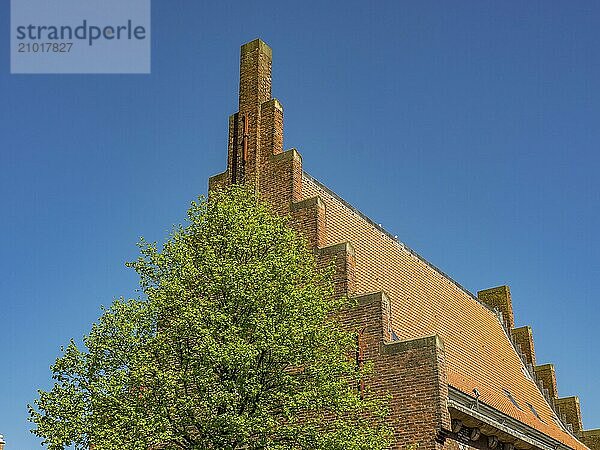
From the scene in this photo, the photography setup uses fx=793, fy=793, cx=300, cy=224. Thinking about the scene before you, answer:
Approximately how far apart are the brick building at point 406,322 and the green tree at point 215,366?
2.19m

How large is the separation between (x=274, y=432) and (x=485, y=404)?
868 cm

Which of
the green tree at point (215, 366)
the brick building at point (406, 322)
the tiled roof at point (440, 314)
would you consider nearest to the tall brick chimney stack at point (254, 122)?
the brick building at point (406, 322)

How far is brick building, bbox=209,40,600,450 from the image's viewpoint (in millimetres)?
21750

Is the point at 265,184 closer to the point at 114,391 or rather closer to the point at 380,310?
the point at 380,310

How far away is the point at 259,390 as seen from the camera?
18.3m

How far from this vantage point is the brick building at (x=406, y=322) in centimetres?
2175

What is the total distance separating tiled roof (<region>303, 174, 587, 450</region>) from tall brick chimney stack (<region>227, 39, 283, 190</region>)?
183 centimetres

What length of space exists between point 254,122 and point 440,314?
10393 millimetres

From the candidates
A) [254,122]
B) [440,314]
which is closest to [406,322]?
[440,314]

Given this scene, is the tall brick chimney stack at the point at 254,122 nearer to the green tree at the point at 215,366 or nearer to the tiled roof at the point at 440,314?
the tiled roof at the point at 440,314

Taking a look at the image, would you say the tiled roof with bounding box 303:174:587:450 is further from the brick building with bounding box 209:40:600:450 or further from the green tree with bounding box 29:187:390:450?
the green tree with bounding box 29:187:390:450

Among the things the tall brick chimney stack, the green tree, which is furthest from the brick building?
the green tree

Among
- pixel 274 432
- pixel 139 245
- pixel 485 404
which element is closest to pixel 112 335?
pixel 139 245

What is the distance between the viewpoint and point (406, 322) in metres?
26.7
